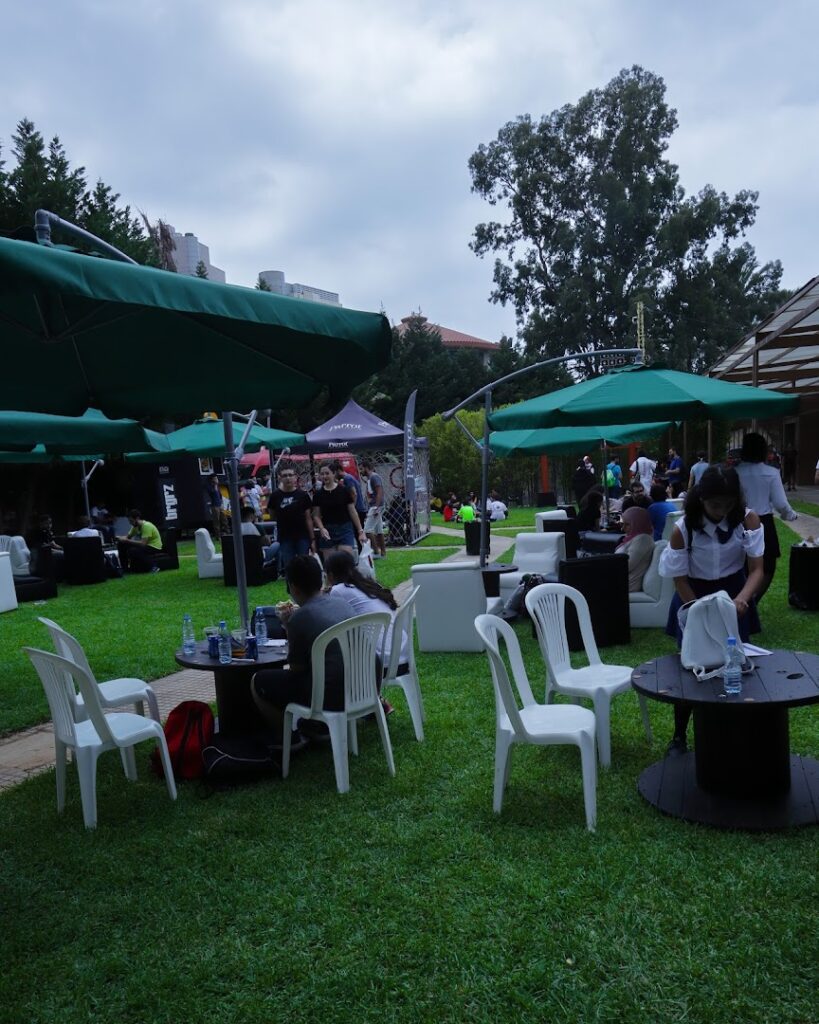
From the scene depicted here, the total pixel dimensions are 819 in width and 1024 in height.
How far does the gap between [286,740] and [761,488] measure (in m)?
4.73

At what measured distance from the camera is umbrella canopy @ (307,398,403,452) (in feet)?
57.4

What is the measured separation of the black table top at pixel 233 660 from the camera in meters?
4.47

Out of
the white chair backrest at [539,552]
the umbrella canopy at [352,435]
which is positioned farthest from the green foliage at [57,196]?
the white chair backrest at [539,552]

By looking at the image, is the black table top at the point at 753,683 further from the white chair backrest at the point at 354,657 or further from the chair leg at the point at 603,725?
the white chair backrest at the point at 354,657

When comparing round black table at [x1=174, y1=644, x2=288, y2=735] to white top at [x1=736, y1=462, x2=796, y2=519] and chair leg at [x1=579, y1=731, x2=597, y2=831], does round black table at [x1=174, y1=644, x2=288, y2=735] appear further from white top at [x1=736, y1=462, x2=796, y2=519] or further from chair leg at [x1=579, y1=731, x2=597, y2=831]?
white top at [x1=736, y1=462, x2=796, y2=519]

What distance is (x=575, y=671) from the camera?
4672 mm

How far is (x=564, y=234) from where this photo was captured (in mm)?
36469

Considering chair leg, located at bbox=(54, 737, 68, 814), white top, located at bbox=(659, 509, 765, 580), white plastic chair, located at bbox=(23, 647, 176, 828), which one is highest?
white top, located at bbox=(659, 509, 765, 580)

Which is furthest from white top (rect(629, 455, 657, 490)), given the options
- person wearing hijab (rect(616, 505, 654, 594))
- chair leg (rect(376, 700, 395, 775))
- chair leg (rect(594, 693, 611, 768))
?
chair leg (rect(376, 700, 395, 775))

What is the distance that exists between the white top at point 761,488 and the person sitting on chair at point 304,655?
4.20 meters

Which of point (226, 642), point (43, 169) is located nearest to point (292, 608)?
point (226, 642)

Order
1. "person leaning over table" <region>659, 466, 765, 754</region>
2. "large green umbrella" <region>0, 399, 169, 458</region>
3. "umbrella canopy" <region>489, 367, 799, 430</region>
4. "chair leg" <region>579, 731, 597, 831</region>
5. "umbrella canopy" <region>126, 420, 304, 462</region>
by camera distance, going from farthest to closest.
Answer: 1. "umbrella canopy" <region>126, 420, 304, 462</region>
2. "large green umbrella" <region>0, 399, 169, 458</region>
3. "umbrella canopy" <region>489, 367, 799, 430</region>
4. "person leaning over table" <region>659, 466, 765, 754</region>
5. "chair leg" <region>579, 731, 597, 831</region>

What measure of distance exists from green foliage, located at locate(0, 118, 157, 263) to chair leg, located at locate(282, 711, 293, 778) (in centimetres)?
1956

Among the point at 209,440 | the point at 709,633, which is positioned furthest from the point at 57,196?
the point at 709,633
